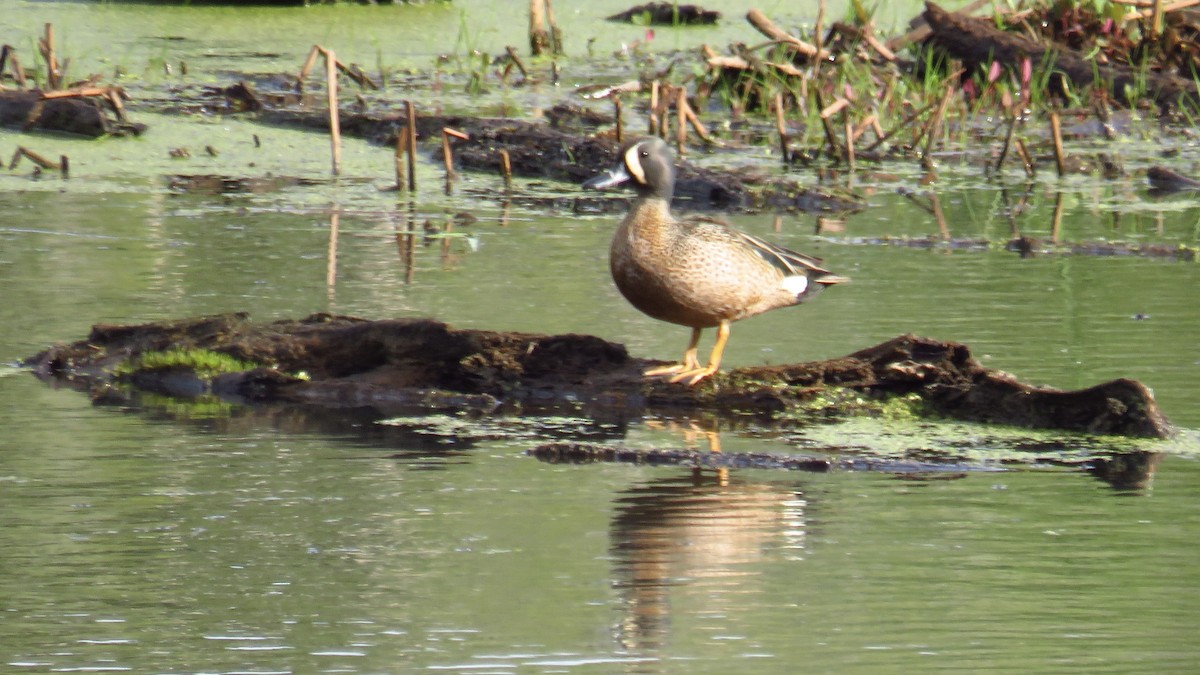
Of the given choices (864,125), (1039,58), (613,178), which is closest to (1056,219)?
(864,125)

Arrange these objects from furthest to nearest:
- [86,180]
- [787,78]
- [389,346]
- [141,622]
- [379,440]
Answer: [787,78]
[86,180]
[389,346]
[379,440]
[141,622]

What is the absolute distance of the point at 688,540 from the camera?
4398mm

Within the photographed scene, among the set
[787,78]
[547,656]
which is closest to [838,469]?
[547,656]

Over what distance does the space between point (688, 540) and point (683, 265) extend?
4.84 feet

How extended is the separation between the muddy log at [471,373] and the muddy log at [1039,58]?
811cm

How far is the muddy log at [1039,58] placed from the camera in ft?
44.0

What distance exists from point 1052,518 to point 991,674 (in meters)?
1.10

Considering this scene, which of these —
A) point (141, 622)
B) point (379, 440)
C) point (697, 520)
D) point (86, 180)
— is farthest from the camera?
point (86, 180)

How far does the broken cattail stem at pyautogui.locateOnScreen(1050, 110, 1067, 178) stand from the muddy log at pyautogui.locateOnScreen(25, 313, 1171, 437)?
554cm

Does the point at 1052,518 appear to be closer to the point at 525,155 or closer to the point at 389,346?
the point at 389,346

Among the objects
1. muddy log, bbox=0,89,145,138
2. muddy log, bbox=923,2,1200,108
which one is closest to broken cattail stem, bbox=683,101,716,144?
muddy log, bbox=923,2,1200,108

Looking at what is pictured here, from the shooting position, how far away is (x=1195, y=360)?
6348mm

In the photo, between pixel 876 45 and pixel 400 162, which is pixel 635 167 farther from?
pixel 876 45

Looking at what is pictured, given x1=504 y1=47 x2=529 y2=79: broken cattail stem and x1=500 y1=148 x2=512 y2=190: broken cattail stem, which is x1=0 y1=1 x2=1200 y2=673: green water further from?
x1=504 y1=47 x2=529 y2=79: broken cattail stem
